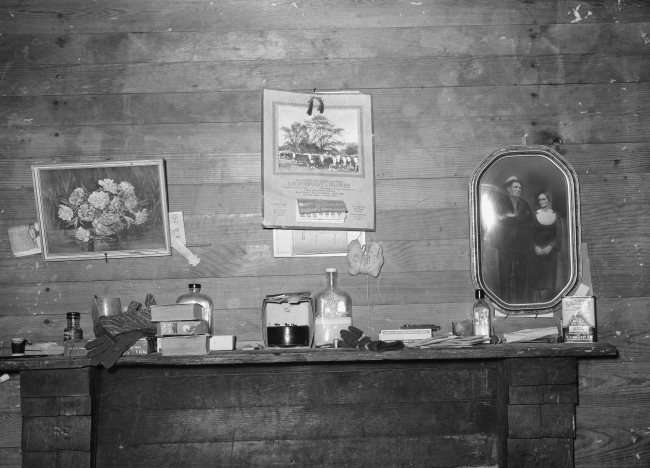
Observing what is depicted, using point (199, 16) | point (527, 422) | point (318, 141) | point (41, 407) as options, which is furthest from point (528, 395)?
point (199, 16)

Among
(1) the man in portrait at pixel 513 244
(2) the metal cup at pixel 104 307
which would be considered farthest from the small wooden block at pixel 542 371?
(2) the metal cup at pixel 104 307

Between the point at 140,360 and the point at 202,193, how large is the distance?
609 mm

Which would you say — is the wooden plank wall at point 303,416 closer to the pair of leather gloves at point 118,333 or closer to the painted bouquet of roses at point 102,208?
the pair of leather gloves at point 118,333

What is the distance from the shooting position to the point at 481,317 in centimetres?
255

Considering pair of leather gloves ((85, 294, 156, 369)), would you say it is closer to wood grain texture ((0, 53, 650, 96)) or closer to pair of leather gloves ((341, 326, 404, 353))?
pair of leather gloves ((341, 326, 404, 353))

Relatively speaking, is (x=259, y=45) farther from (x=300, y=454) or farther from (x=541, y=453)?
(x=541, y=453)

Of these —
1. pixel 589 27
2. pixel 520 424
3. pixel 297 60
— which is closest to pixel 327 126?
pixel 297 60

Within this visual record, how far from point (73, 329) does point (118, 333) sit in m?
0.22

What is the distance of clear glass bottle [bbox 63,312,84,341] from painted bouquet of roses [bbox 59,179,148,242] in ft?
0.85

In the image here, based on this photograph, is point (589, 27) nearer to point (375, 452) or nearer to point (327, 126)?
point (327, 126)

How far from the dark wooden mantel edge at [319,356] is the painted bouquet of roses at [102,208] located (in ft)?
1.50

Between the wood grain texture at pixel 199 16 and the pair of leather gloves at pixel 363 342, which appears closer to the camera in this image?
the pair of leather gloves at pixel 363 342

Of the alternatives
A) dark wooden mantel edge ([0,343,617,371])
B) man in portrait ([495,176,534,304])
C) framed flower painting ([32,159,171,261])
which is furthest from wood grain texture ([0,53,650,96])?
dark wooden mantel edge ([0,343,617,371])

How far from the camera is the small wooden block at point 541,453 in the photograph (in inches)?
94.5
